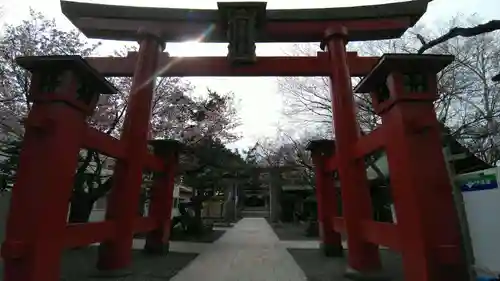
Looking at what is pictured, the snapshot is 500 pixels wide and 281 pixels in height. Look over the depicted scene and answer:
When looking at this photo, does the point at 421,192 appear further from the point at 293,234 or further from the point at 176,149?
the point at 293,234

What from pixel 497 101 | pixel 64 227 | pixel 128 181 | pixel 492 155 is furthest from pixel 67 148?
pixel 492 155

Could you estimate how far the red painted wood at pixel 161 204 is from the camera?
8805mm

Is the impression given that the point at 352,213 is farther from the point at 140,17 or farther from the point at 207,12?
the point at 140,17

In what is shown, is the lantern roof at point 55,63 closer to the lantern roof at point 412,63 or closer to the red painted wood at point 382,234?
the lantern roof at point 412,63

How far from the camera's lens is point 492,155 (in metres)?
15.8

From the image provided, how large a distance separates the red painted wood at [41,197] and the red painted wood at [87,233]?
0.63 ft

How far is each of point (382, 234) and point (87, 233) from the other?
14.5 ft

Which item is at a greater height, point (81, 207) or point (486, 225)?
point (81, 207)

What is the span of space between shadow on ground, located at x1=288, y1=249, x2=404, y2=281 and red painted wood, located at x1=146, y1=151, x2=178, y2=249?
3598mm

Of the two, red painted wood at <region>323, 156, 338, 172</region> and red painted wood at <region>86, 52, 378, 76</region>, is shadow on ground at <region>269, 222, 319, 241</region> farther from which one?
red painted wood at <region>86, 52, 378, 76</region>

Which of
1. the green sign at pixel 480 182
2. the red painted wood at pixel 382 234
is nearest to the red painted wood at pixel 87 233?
the red painted wood at pixel 382 234

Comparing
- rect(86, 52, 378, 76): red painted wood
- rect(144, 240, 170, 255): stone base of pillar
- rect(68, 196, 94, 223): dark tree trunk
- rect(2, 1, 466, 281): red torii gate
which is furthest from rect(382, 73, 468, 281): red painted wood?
rect(68, 196, 94, 223): dark tree trunk

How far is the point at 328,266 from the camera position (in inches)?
293

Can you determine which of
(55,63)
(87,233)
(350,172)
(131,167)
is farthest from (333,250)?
(55,63)
